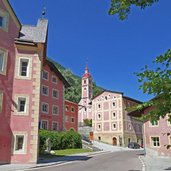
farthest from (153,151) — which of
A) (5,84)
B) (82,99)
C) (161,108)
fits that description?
(82,99)

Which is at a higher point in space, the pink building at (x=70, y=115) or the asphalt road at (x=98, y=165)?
the pink building at (x=70, y=115)

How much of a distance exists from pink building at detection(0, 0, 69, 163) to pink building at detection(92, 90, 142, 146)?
46.0m

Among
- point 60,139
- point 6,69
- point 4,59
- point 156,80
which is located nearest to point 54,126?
point 60,139

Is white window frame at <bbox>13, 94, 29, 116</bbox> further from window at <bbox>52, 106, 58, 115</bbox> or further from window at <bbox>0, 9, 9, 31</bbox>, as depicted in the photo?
window at <bbox>52, 106, 58, 115</bbox>

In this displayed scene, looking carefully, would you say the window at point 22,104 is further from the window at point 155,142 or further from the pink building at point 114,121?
the pink building at point 114,121

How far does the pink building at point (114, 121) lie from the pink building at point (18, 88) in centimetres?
4599

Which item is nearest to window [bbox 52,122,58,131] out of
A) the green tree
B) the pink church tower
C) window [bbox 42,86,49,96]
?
window [bbox 42,86,49,96]

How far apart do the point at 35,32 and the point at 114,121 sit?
48.7 meters

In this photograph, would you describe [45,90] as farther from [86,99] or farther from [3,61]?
[86,99]

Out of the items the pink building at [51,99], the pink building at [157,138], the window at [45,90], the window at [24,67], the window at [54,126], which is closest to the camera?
the window at [24,67]

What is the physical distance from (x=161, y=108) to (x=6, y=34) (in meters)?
18.4

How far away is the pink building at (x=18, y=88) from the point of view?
2039 cm

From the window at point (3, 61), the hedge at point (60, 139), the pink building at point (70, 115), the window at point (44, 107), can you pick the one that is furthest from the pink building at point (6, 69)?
the pink building at point (70, 115)

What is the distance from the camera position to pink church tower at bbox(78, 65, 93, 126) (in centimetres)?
9454
